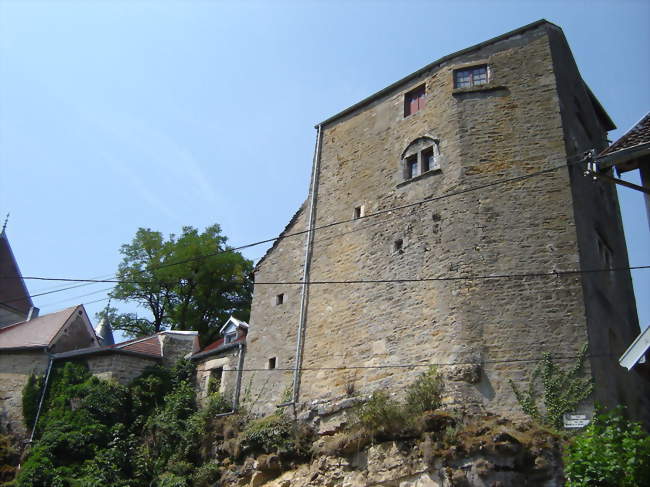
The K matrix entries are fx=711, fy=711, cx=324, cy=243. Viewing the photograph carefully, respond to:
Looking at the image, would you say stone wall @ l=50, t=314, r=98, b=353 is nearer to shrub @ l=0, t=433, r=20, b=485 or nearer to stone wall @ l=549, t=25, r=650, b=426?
shrub @ l=0, t=433, r=20, b=485

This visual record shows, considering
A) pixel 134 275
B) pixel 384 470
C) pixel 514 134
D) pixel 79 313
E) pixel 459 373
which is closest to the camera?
pixel 384 470

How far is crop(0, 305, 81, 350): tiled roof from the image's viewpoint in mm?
22188

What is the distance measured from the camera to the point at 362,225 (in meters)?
19.0

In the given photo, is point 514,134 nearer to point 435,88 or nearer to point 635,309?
point 435,88

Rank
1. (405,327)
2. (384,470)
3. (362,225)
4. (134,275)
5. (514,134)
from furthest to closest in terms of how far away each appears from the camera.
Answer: (134,275) → (362,225) → (514,134) → (405,327) → (384,470)

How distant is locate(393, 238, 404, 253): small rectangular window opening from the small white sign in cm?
580

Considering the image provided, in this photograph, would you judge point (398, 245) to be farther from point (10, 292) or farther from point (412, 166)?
point (10, 292)

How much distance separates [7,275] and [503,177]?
79.4 ft

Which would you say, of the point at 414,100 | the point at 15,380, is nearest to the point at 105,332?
the point at 15,380

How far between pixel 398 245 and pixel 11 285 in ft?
71.0

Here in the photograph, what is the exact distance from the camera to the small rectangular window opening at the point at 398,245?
58.1ft

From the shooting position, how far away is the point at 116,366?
20.6m

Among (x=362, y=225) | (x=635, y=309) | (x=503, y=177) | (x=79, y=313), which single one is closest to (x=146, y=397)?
(x=79, y=313)

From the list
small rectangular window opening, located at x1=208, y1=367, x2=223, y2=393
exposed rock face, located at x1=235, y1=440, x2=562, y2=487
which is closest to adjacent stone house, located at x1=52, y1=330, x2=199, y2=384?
small rectangular window opening, located at x1=208, y1=367, x2=223, y2=393
